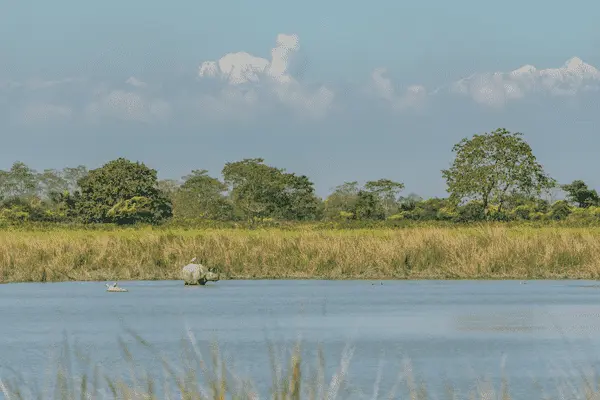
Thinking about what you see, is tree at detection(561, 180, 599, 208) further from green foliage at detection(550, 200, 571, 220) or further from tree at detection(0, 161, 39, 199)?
tree at detection(0, 161, 39, 199)

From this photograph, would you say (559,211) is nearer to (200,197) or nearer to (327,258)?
(327,258)

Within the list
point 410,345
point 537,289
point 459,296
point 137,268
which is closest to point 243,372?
point 410,345

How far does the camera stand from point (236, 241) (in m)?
32.2

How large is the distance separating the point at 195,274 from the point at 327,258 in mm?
4003

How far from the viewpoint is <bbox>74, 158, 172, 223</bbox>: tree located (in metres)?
65.2

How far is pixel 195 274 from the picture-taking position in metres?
28.8

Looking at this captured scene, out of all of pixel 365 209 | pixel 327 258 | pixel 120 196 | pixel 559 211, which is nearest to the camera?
pixel 327 258

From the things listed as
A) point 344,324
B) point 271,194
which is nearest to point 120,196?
point 271,194

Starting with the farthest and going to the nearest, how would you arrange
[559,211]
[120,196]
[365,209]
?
[365,209], [120,196], [559,211]

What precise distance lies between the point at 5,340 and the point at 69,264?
15.0 metres

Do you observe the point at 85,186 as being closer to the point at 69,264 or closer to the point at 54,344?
the point at 69,264

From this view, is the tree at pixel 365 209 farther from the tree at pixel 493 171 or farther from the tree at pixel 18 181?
the tree at pixel 18 181

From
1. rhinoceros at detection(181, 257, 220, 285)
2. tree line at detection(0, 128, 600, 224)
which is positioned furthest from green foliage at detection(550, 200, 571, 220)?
rhinoceros at detection(181, 257, 220, 285)

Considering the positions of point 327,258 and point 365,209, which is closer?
point 327,258
